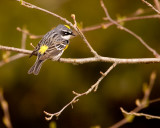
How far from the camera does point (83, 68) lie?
780cm

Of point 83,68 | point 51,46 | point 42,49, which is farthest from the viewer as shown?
point 83,68

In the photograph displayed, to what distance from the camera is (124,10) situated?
7.77m

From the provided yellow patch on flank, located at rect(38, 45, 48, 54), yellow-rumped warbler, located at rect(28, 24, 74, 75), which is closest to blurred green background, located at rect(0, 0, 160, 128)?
yellow-rumped warbler, located at rect(28, 24, 74, 75)

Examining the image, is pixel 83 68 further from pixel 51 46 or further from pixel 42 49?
pixel 42 49

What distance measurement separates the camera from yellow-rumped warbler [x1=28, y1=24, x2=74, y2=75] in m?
5.07

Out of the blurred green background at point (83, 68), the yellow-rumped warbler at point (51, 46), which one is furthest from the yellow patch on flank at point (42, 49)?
the blurred green background at point (83, 68)

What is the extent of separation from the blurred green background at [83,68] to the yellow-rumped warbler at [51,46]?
1.82 metres

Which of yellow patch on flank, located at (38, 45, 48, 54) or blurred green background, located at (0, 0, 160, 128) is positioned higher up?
blurred green background, located at (0, 0, 160, 128)

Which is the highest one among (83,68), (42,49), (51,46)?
(83,68)

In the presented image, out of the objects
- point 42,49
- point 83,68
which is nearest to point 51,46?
point 42,49

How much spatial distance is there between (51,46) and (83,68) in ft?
7.94

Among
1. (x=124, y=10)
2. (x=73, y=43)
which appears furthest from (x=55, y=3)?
(x=124, y=10)

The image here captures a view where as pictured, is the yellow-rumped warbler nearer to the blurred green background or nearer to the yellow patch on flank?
the yellow patch on flank

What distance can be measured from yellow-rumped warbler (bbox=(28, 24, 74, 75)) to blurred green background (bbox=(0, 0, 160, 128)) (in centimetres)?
182
